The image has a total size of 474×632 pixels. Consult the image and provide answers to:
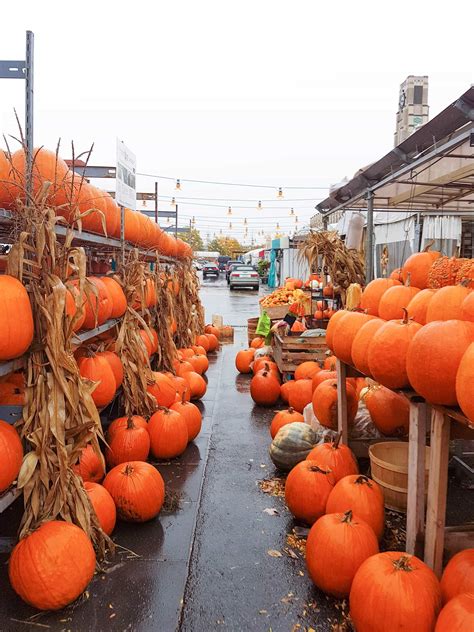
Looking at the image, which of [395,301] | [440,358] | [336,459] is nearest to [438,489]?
[440,358]

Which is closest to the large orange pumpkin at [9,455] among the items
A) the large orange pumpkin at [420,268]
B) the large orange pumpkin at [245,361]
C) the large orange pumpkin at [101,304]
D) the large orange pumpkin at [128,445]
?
the large orange pumpkin at [101,304]

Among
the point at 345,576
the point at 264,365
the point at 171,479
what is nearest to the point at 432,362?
the point at 345,576

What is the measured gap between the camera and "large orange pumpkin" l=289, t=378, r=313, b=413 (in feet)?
18.5

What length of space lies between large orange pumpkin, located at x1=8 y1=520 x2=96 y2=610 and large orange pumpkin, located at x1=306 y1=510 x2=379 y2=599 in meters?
1.28

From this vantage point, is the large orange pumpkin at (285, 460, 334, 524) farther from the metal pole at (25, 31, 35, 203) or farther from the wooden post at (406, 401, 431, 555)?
the metal pole at (25, 31, 35, 203)

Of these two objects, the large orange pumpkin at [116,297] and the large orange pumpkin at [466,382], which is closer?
the large orange pumpkin at [466,382]

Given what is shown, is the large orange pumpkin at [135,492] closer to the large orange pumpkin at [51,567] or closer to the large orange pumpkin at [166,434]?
the large orange pumpkin at [51,567]

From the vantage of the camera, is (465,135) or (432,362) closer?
(432,362)

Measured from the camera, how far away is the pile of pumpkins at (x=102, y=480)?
8.17 ft

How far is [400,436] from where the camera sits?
4074 millimetres

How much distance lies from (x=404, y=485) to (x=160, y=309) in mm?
4285

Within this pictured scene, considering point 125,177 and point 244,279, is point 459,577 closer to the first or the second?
point 125,177

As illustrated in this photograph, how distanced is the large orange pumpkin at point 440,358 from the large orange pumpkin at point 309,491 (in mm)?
1260

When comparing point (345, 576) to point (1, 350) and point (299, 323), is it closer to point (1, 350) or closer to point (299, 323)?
point (1, 350)
